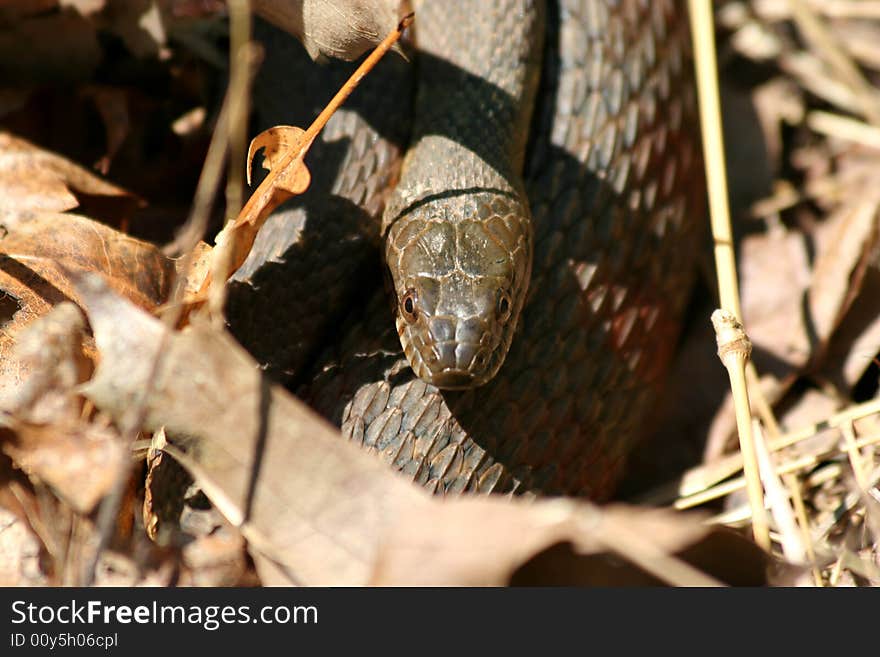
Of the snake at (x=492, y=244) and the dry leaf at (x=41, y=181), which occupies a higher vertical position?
the snake at (x=492, y=244)

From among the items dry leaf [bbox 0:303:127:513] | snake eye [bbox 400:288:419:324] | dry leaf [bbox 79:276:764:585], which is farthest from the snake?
dry leaf [bbox 79:276:764:585]

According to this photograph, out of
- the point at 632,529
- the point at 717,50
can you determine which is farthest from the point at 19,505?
the point at 717,50

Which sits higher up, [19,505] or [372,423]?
[372,423]

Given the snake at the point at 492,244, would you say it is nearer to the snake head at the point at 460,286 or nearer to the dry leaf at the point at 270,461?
the snake head at the point at 460,286

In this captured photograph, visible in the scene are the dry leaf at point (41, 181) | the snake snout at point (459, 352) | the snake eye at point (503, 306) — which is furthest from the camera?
the dry leaf at point (41, 181)

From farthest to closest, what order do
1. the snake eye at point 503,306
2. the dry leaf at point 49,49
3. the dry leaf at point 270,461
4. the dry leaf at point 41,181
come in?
the dry leaf at point 49,49 → the dry leaf at point 41,181 → the snake eye at point 503,306 → the dry leaf at point 270,461

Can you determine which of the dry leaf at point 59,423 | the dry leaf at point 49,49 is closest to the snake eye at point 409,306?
the dry leaf at point 59,423

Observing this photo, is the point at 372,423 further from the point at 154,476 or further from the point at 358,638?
the point at 358,638

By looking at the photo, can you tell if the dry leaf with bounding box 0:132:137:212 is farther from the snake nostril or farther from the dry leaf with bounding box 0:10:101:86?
the snake nostril
